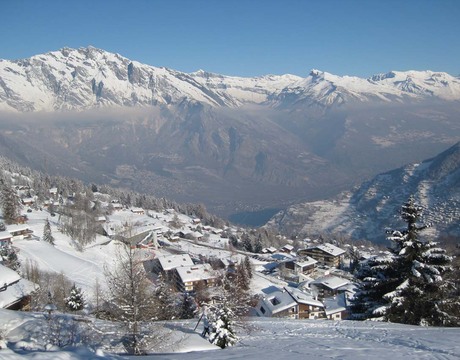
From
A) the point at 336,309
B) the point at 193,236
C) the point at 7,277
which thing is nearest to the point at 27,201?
the point at 193,236

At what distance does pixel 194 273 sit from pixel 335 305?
719 inches

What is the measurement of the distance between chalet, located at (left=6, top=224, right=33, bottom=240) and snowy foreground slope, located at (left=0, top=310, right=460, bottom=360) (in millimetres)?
40341

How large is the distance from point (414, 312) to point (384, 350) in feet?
22.9

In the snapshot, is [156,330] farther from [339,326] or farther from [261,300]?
[261,300]

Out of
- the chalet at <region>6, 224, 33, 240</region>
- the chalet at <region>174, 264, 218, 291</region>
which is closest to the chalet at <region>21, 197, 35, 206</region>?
the chalet at <region>6, 224, 33, 240</region>

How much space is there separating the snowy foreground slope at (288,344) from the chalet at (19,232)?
132 ft

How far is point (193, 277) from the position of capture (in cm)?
4903

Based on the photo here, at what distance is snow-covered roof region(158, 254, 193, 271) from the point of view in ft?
174

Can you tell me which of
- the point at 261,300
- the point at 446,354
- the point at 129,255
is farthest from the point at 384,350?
the point at 261,300

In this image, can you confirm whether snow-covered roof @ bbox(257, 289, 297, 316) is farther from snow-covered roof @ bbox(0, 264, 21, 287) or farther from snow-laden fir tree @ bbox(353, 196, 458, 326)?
snow-covered roof @ bbox(0, 264, 21, 287)

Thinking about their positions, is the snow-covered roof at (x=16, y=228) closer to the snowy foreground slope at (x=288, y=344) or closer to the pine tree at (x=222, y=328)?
the snowy foreground slope at (x=288, y=344)

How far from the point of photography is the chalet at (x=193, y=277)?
4788 centimetres

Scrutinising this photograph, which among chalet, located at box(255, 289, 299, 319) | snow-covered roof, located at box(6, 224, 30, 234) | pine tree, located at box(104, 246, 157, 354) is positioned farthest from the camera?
snow-covered roof, located at box(6, 224, 30, 234)

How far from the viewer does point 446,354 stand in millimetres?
9961
